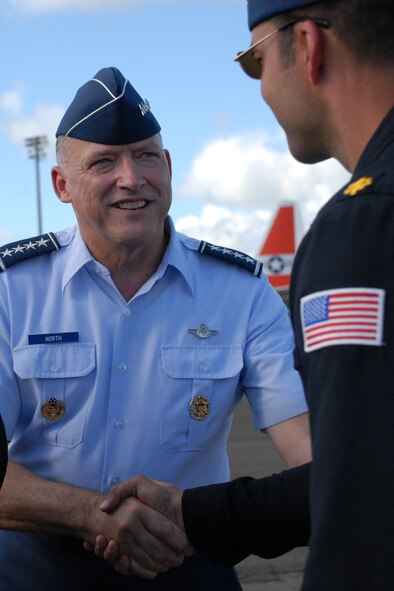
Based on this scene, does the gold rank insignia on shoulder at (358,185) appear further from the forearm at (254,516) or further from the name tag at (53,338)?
the name tag at (53,338)

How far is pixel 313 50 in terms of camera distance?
167cm

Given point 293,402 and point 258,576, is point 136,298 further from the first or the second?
point 258,576

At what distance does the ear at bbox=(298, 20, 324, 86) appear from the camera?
1.67 m

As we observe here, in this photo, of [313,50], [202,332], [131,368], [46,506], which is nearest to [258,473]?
[202,332]

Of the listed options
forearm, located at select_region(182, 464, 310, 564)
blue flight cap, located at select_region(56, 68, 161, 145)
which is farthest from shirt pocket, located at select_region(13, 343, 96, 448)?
blue flight cap, located at select_region(56, 68, 161, 145)

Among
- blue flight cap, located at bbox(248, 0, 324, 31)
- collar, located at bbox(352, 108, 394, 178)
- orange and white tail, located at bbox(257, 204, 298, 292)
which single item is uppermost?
blue flight cap, located at bbox(248, 0, 324, 31)

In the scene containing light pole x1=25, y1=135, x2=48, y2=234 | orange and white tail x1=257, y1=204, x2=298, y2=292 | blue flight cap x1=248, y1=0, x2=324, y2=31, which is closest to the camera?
blue flight cap x1=248, y1=0, x2=324, y2=31

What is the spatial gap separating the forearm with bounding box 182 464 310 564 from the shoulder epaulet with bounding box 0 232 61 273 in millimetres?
1063

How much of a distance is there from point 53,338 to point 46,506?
528mm

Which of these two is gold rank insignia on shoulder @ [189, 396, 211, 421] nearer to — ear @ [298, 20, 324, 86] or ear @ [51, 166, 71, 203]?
ear @ [51, 166, 71, 203]

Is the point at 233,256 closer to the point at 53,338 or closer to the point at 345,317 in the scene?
the point at 53,338

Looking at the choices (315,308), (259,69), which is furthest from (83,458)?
(315,308)

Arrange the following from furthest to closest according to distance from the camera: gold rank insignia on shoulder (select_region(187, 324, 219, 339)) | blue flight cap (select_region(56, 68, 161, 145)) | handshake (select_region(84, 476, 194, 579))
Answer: blue flight cap (select_region(56, 68, 161, 145)) → gold rank insignia on shoulder (select_region(187, 324, 219, 339)) → handshake (select_region(84, 476, 194, 579))

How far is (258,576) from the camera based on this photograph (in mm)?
5621
